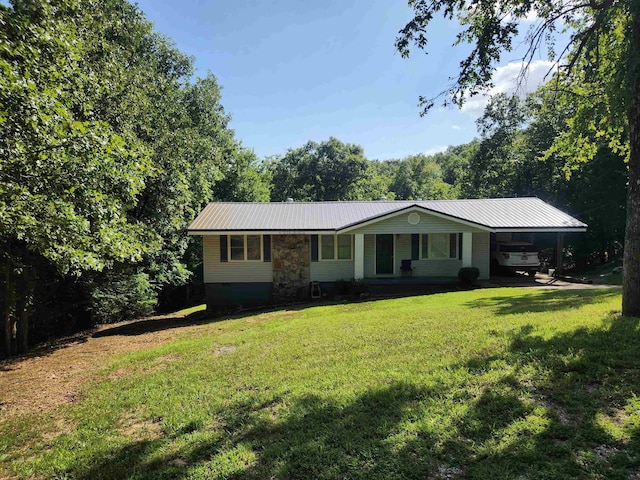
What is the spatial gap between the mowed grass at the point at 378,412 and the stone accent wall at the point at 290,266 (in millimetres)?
7923

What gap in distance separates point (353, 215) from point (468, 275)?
5480mm

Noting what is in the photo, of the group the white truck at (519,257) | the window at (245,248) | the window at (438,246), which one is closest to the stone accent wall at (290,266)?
the window at (245,248)

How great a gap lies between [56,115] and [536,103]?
29.9 meters

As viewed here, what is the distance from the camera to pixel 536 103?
26.8 meters

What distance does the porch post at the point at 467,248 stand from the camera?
1534cm

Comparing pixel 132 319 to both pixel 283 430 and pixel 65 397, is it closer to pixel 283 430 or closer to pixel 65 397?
pixel 65 397

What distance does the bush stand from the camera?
14883 millimetres

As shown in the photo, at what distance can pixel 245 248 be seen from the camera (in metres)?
15.2

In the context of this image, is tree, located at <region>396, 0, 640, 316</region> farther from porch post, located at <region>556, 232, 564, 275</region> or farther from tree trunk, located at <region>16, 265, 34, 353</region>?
tree trunk, located at <region>16, 265, 34, 353</region>

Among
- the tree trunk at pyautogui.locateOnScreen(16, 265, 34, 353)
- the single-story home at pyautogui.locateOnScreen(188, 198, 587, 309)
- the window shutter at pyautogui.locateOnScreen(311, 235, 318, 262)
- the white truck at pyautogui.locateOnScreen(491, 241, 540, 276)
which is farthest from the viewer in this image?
the white truck at pyautogui.locateOnScreen(491, 241, 540, 276)

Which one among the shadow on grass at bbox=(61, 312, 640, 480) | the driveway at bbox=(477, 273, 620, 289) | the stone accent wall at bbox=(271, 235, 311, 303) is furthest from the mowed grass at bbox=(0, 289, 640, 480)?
the stone accent wall at bbox=(271, 235, 311, 303)

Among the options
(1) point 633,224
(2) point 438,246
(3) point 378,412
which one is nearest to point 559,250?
(2) point 438,246

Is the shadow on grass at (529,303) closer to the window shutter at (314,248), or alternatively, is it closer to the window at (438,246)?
the window at (438,246)

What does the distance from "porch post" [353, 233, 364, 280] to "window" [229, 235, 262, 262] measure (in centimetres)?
386
